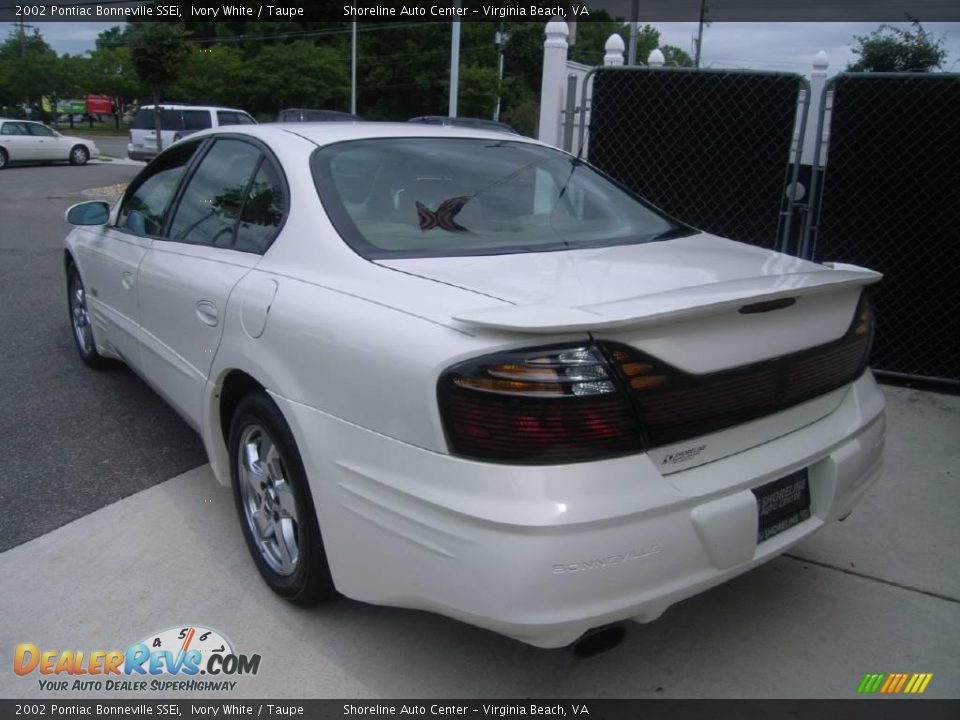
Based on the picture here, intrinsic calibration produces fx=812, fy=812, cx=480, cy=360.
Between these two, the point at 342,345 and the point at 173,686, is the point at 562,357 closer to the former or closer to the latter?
the point at 342,345

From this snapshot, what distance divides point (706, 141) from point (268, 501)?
406 centimetres

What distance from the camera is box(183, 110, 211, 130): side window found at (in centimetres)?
2166

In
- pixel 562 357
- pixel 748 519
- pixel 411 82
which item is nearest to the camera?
pixel 562 357

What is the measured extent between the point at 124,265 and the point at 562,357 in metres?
2.83

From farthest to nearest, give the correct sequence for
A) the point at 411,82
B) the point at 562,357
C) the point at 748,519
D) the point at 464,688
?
the point at 411,82 → the point at 464,688 → the point at 748,519 → the point at 562,357

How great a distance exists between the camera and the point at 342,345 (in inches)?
88.8

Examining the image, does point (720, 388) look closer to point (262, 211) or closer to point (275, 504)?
point (275, 504)

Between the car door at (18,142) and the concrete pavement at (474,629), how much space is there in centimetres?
2474

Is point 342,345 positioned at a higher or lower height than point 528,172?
lower

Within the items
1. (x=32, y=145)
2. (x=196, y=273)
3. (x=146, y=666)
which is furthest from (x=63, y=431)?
(x=32, y=145)

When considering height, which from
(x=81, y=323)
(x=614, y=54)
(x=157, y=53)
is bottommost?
(x=81, y=323)

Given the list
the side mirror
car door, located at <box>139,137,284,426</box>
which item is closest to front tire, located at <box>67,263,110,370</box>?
the side mirror

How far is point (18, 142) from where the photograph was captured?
23984mm

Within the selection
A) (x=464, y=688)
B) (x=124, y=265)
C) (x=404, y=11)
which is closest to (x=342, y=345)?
(x=464, y=688)
